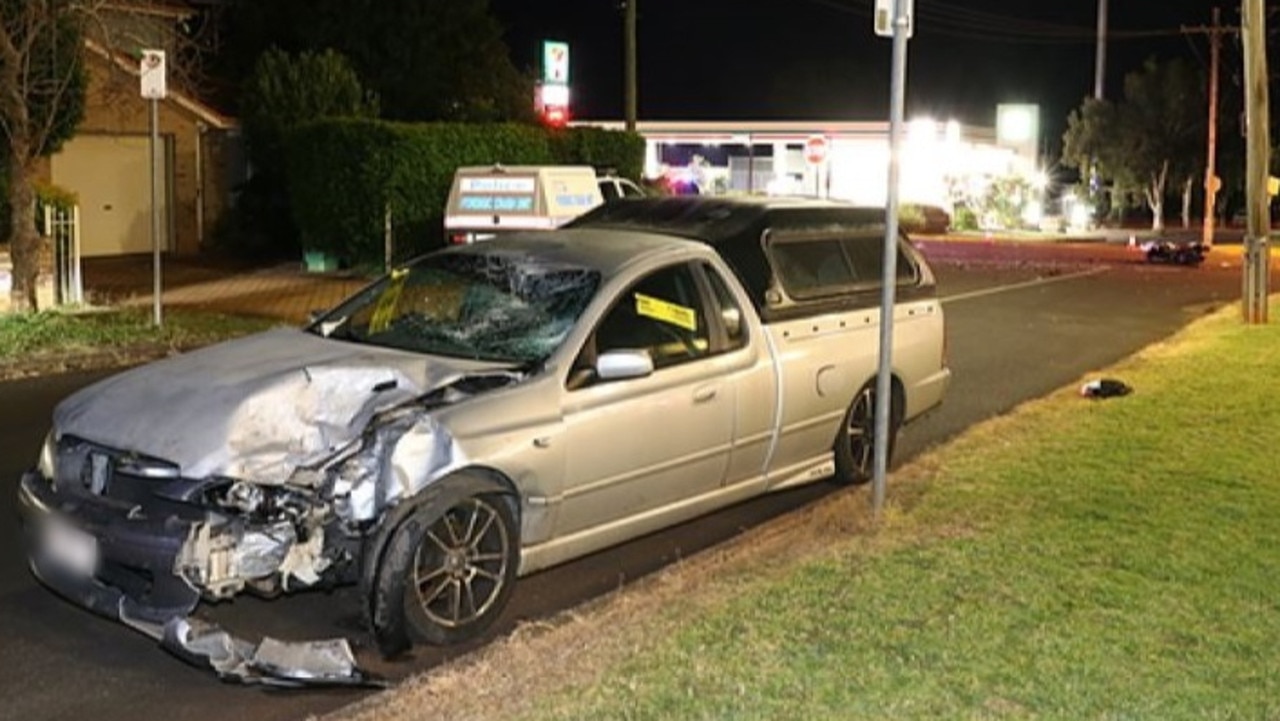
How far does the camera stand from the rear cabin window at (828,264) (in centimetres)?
834

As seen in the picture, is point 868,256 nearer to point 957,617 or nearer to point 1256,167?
point 957,617

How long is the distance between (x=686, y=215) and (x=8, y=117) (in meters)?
10.7

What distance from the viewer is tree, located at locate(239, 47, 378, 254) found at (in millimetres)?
28125

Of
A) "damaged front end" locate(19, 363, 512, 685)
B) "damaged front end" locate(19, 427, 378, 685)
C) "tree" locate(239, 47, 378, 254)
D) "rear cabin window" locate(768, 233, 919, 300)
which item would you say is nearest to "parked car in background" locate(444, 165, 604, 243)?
"tree" locate(239, 47, 378, 254)

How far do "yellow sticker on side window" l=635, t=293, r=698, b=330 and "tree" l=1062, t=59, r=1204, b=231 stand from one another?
2557 inches

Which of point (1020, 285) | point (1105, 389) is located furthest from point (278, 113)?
point (1105, 389)

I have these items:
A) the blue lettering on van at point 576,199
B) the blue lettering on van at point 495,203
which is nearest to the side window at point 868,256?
the blue lettering on van at point 495,203

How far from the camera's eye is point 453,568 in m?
5.96

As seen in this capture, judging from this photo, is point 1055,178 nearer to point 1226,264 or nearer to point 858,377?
point 1226,264

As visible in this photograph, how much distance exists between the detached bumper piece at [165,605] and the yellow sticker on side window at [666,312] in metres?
2.29

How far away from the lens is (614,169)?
2833 centimetres

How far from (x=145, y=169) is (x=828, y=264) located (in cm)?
2244

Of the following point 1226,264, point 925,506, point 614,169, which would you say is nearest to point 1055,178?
point 1226,264

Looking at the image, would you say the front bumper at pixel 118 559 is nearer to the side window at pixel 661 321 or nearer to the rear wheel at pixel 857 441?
the side window at pixel 661 321
